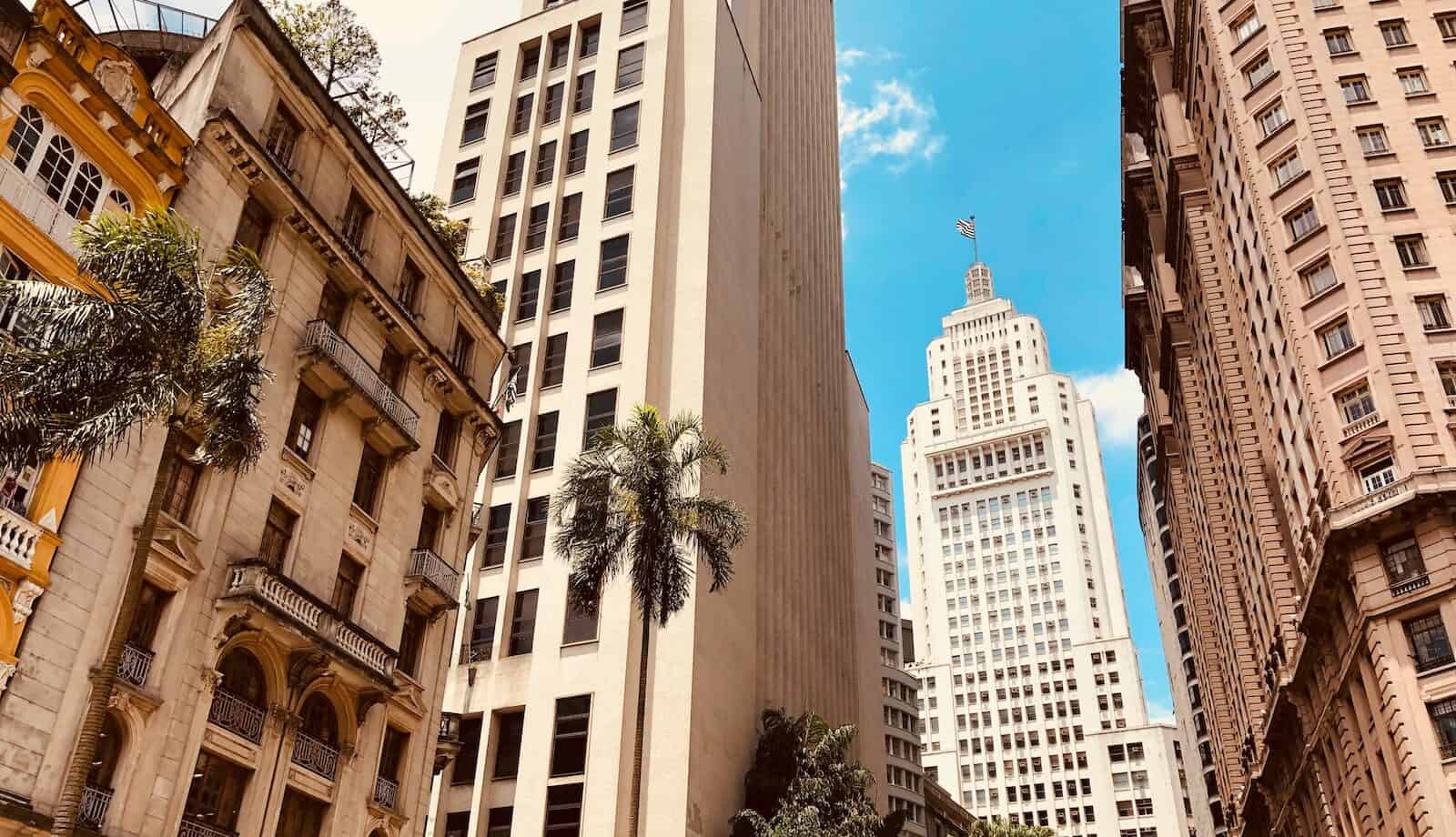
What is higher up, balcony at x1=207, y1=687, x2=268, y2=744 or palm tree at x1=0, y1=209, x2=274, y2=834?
palm tree at x1=0, y1=209, x2=274, y2=834

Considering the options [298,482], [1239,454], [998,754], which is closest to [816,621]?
[1239,454]

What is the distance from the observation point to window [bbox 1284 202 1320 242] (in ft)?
178

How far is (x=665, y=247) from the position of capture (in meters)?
63.7

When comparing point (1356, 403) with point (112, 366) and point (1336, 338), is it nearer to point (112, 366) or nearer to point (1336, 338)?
point (1336, 338)

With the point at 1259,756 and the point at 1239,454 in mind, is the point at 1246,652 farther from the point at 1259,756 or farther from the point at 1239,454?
the point at 1239,454

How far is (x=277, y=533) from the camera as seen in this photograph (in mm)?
29344

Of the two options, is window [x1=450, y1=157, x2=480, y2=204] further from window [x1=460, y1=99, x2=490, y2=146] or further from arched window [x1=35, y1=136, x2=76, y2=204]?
arched window [x1=35, y1=136, x2=76, y2=204]

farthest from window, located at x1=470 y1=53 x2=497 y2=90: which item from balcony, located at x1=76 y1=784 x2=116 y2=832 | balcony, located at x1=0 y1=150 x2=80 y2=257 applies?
balcony, located at x1=76 y1=784 x2=116 y2=832

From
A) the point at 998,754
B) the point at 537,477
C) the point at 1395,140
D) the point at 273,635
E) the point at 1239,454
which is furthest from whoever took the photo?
the point at 998,754

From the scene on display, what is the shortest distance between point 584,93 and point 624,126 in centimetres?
560

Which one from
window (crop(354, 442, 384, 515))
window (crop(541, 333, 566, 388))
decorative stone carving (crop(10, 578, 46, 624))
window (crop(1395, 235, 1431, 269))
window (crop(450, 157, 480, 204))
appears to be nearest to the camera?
decorative stone carving (crop(10, 578, 46, 624))

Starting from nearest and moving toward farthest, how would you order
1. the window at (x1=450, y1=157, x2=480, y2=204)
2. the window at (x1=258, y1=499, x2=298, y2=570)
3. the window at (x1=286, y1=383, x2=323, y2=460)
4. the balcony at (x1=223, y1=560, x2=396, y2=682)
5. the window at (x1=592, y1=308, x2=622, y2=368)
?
the balcony at (x1=223, y1=560, x2=396, y2=682), the window at (x1=258, y1=499, x2=298, y2=570), the window at (x1=286, y1=383, x2=323, y2=460), the window at (x1=592, y1=308, x2=622, y2=368), the window at (x1=450, y1=157, x2=480, y2=204)

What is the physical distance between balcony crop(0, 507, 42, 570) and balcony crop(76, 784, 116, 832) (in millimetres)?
4842

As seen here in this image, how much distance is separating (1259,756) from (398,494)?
60.5m
